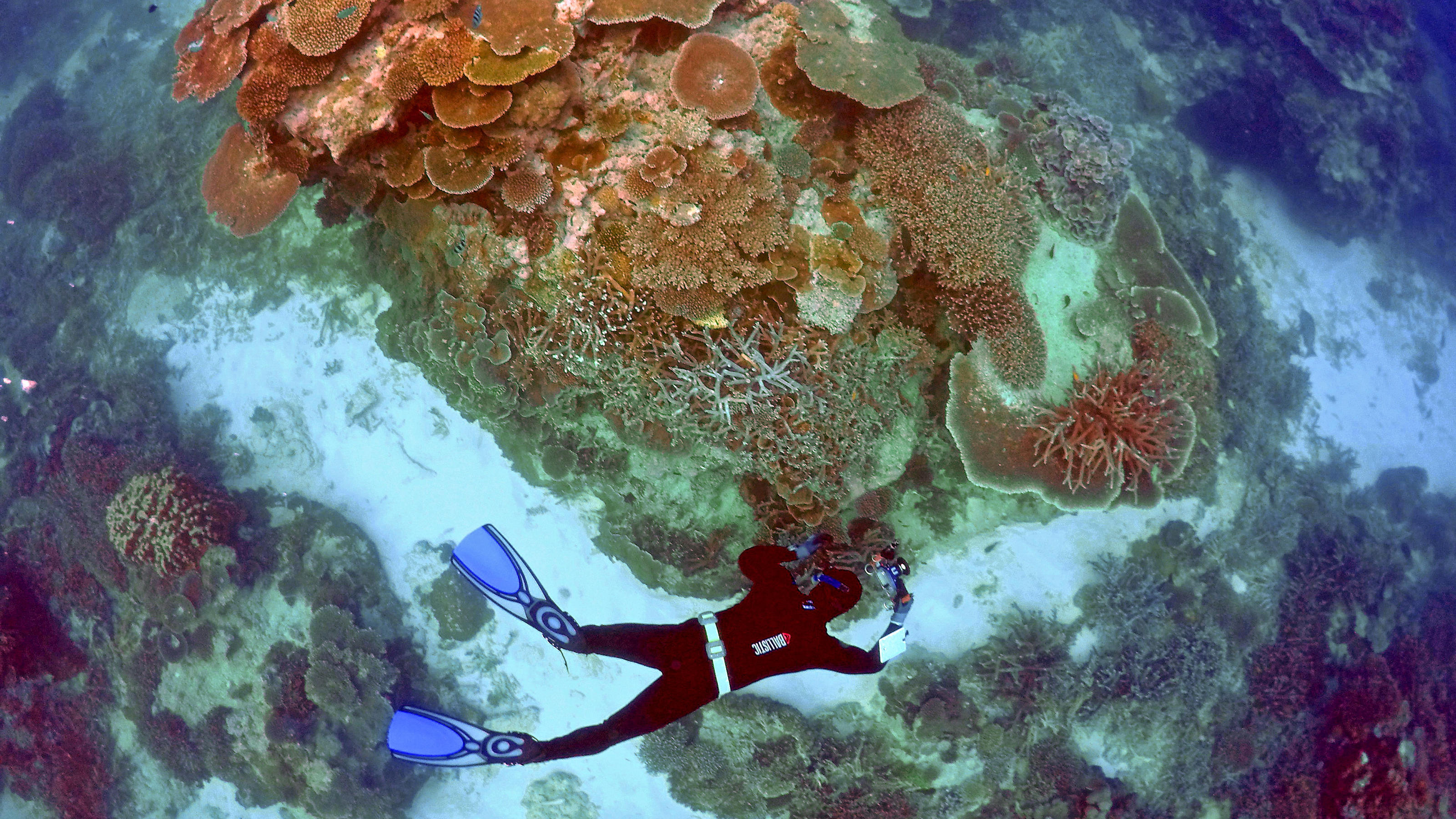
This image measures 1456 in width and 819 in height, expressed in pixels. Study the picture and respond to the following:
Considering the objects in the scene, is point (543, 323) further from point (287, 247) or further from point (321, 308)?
point (287, 247)

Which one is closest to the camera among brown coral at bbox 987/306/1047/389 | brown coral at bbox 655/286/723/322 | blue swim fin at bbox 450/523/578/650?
brown coral at bbox 655/286/723/322

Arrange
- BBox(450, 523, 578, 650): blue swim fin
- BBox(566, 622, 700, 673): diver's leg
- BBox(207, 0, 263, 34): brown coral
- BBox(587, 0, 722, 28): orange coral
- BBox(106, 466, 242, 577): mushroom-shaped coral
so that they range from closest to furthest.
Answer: BBox(587, 0, 722, 28): orange coral, BBox(207, 0, 263, 34): brown coral, BBox(566, 622, 700, 673): diver's leg, BBox(450, 523, 578, 650): blue swim fin, BBox(106, 466, 242, 577): mushroom-shaped coral

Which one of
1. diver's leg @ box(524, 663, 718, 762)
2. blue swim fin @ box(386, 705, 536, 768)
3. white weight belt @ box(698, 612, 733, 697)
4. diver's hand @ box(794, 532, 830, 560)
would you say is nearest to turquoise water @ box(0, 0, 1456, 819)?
diver's hand @ box(794, 532, 830, 560)

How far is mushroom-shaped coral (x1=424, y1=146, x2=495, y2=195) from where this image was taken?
474 centimetres

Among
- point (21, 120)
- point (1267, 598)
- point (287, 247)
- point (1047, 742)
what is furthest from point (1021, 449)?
point (21, 120)

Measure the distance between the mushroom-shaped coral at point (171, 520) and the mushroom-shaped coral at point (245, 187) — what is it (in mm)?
2706

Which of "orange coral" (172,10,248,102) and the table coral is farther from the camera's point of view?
the table coral

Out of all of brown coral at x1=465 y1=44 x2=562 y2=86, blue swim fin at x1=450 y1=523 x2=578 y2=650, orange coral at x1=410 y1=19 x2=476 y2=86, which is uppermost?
orange coral at x1=410 y1=19 x2=476 y2=86

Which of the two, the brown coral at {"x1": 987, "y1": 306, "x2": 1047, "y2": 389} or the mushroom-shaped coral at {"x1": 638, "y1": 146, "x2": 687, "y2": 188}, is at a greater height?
the mushroom-shaped coral at {"x1": 638, "y1": 146, "x2": 687, "y2": 188}

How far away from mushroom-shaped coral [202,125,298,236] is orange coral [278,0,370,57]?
1023 mm

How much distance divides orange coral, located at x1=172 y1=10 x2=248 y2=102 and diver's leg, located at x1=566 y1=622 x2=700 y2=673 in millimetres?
4905

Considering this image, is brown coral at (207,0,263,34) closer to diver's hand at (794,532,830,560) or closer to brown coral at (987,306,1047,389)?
diver's hand at (794,532,830,560)

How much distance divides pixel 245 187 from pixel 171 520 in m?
3.32

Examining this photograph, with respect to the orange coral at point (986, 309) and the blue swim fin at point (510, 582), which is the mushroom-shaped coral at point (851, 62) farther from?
the blue swim fin at point (510, 582)
